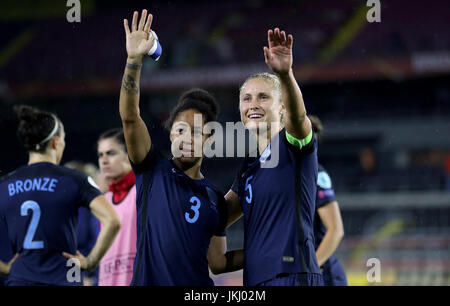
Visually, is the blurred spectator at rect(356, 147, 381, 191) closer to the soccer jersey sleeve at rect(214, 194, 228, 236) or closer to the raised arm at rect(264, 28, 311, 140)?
the soccer jersey sleeve at rect(214, 194, 228, 236)

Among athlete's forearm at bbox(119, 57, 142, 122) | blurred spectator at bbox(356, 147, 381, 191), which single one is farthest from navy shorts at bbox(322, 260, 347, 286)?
blurred spectator at bbox(356, 147, 381, 191)

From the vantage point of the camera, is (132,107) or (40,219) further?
(40,219)

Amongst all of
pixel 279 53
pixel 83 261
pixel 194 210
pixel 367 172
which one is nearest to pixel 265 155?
pixel 194 210

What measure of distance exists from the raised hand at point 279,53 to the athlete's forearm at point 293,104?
4 cm

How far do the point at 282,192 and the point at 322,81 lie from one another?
16.9 m

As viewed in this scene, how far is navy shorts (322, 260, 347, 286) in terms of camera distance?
513 centimetres

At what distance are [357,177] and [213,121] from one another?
48.4ft

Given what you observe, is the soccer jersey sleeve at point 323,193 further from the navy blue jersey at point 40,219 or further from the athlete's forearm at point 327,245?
the navy blue jersey at point 40,219

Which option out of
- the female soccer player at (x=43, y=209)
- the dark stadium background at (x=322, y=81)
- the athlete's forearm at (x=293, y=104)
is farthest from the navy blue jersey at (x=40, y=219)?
the dark stadium background at (x=322, y=81)

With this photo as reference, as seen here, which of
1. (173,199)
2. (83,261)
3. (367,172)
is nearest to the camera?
(173,199)

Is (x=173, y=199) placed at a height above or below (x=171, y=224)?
above

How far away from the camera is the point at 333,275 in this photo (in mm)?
5191

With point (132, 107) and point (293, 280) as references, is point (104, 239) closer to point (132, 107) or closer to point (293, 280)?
point (132, 107)

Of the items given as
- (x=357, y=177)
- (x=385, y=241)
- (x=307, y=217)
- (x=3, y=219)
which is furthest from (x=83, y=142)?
(x=307, y=217)
